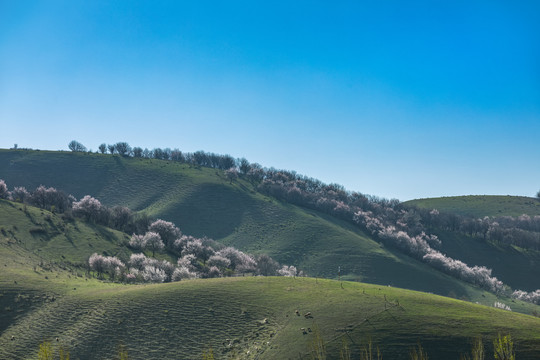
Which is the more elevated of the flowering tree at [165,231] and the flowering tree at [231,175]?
the flowering tree at [231,175]

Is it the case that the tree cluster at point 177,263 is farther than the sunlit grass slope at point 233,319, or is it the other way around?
the tree cluster at point 177,263

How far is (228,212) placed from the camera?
138250 mm

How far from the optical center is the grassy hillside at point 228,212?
108 metres

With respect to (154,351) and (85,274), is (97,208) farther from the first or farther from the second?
(154,351)

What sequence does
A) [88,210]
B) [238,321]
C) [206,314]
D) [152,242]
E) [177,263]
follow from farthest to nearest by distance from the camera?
[88,210] < [152,242] < [177,263] < [206,314] < [238,321]

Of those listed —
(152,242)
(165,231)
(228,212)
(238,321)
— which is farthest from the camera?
(228,212)

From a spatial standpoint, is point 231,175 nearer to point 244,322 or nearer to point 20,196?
point 20,196

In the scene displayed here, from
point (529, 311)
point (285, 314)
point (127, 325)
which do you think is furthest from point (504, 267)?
point (127, 325)

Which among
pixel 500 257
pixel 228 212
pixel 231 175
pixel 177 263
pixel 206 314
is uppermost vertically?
pixel 231 175

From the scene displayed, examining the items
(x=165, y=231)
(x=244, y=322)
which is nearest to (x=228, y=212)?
(x=165, y=231)

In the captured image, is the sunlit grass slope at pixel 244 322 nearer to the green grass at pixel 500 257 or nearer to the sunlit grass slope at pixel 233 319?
the sunlit grass slope at pixel 233 319

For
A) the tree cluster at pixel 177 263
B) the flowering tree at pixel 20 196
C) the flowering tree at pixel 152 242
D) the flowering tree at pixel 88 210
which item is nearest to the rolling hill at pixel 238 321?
the tree cluster at pixel 177 263

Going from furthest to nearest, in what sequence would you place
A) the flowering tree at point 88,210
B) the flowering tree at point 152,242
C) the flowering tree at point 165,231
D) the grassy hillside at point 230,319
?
the flowering tree at point 88,210 < the flowering tree at point 165,231 < the flowering tree at point 152,242 < the grassy hillside at point 230,319

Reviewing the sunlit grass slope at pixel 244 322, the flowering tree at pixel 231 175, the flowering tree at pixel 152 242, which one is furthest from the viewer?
the flowering tree at pixel 231 175
